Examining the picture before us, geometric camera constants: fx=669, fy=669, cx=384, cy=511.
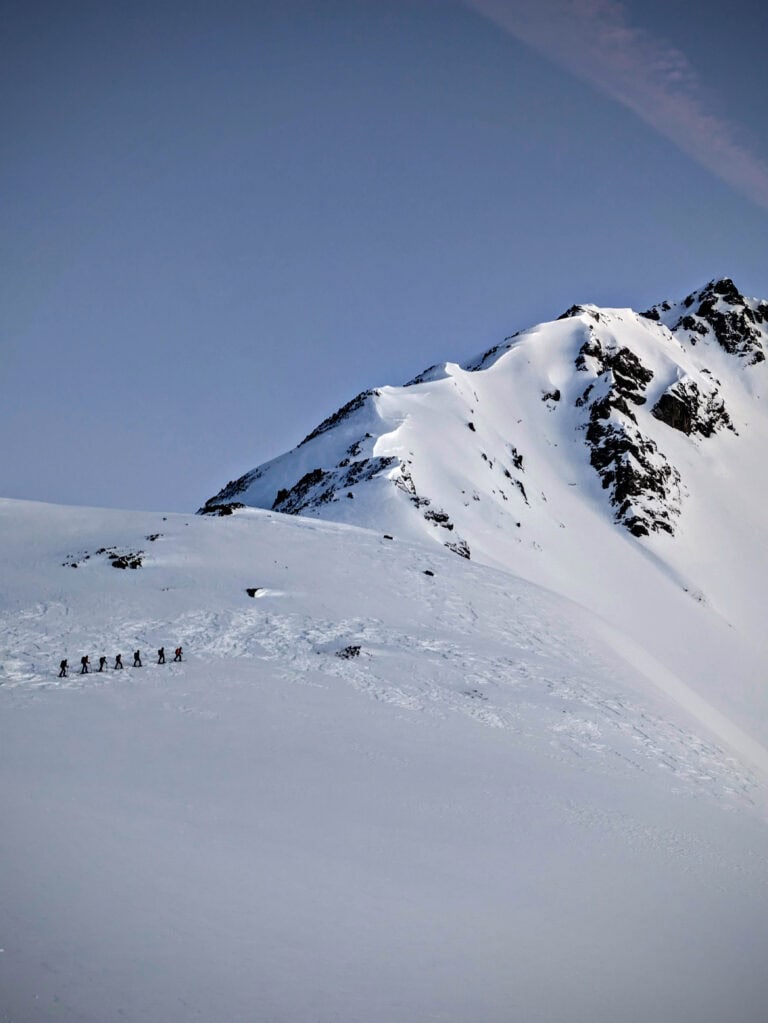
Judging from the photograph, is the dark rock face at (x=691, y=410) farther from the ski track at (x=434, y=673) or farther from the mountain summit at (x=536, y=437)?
the ski track at (x=434, y=673)

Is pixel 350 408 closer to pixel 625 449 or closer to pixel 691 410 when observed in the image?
pixel 625 449

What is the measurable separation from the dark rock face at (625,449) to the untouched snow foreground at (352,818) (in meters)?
65.0

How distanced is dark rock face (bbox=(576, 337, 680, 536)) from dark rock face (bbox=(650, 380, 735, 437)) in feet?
14.4

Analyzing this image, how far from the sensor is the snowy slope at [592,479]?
6450 centimetres

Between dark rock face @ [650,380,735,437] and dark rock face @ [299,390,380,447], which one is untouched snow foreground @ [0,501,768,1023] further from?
dark rock face @ [650,380,735,437]

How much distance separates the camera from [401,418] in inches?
3260

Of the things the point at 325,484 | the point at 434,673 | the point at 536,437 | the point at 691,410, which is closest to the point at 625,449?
the point at 536,437

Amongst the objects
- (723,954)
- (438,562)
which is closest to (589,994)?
(723,954)

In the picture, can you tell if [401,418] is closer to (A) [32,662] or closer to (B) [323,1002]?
(A) [32,662]

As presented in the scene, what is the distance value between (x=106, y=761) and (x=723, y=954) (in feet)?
42.9

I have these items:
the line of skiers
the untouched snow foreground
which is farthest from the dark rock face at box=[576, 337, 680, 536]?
the line of skiers

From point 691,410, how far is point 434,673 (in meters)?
109

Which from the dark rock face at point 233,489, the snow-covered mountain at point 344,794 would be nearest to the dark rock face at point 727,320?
the dark rock face at point 233,489

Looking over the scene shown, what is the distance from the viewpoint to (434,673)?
25359 mm
